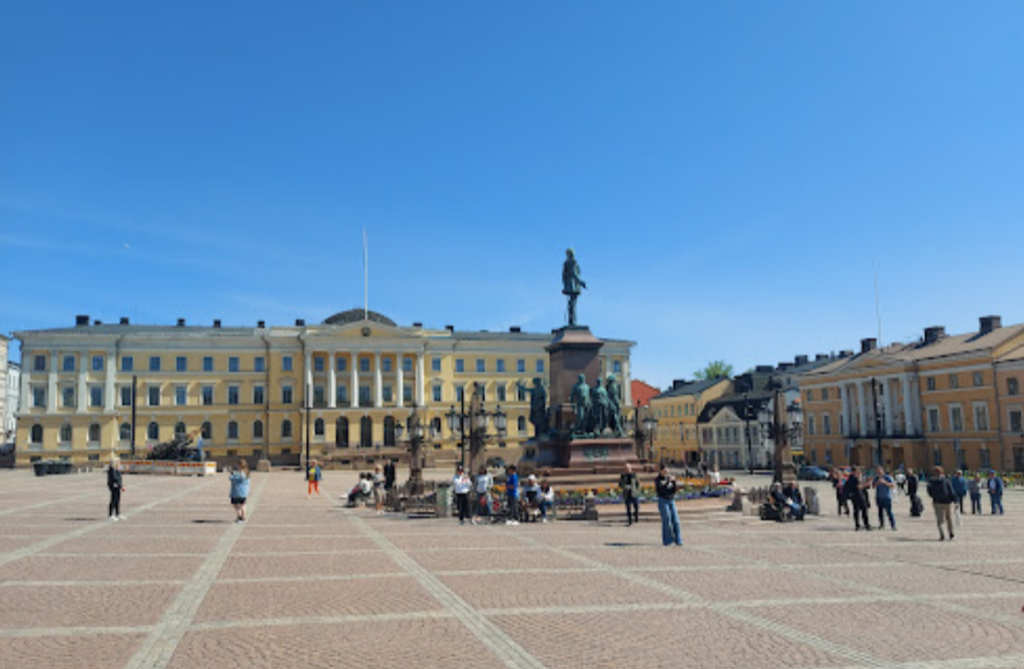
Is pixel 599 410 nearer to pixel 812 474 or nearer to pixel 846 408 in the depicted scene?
pixel 812 474

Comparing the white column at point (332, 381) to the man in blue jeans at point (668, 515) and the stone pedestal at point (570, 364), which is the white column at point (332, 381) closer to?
the stone pedestal at point (570, 364)

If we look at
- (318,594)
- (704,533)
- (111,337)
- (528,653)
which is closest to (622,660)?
(528,653)

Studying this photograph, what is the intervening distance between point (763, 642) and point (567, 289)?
929 inches

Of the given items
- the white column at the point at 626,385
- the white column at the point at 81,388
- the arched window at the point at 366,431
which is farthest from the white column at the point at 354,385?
the white column at the point at 626,385

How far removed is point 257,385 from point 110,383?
13.9m

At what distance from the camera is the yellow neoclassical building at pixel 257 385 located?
79938 millimetres

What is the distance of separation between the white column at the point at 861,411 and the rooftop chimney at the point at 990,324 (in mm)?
9857

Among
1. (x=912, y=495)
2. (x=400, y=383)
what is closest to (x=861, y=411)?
(x=400, y=383)

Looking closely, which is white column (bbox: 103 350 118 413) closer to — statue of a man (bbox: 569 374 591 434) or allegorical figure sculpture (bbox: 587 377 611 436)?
statue of a man (bbox: 569 374 591 434)

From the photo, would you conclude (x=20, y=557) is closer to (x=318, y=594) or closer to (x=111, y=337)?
(x=318, y=594)

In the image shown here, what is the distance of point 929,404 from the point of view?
206 feet

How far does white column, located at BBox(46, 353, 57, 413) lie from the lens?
79.4 meters

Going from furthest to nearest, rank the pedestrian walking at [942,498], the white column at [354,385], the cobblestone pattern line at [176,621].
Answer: the white column at [354,385] < the pedestrian walking at [942,498] < the cobblestone pattern line at [176,621]

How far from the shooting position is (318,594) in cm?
1104
